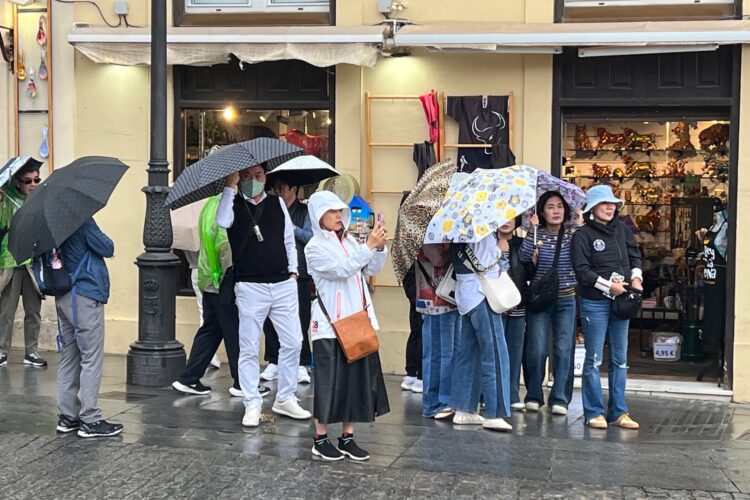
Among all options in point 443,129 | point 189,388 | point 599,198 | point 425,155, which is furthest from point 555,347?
point 189,388

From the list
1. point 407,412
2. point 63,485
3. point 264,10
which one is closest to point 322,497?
point 63,485

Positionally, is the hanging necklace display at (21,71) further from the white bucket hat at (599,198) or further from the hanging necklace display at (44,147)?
the white bucket hat at (599,198)

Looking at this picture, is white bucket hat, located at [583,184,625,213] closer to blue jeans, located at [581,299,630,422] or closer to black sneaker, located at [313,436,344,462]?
blue jeans, located at [581,299,630,422]

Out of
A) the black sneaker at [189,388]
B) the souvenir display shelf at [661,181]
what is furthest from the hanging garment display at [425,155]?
the black sneaker at [189,388]

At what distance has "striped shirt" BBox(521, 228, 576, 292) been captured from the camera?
8.33m

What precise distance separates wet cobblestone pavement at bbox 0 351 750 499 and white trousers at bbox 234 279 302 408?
0.37m

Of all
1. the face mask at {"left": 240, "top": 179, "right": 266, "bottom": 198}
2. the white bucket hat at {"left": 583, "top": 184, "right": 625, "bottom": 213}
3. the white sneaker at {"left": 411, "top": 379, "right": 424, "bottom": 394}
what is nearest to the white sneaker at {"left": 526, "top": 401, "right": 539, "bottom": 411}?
the white sneaker at {"left": 411, "top": 379, "right": 424, "bottom": 394}

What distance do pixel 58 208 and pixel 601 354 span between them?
424 centimetres

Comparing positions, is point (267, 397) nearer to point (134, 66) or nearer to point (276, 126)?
point (276, 126)

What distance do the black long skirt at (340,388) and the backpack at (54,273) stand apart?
1793mm

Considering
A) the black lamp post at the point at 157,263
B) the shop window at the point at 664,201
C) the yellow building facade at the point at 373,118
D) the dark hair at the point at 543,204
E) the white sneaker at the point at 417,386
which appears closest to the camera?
the dark hair at the point at 543,204

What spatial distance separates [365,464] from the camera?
6809mm

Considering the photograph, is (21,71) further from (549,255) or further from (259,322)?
(549,255)

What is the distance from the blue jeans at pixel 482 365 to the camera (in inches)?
309
